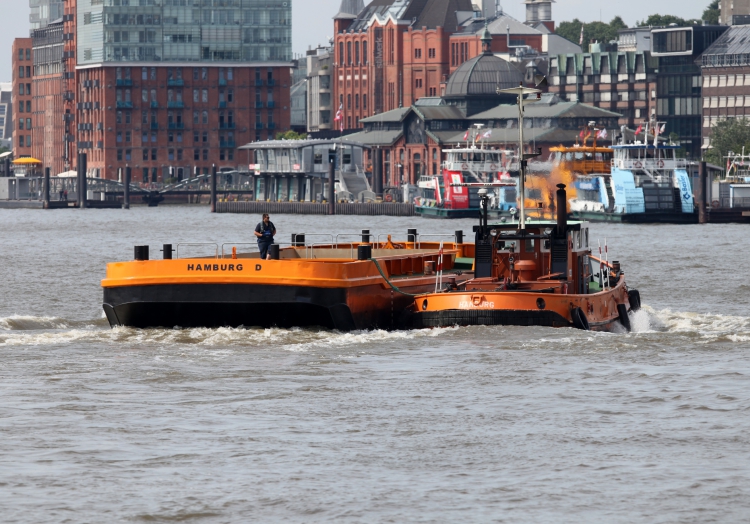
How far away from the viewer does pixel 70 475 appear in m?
19.8

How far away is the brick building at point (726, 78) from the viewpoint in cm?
19275

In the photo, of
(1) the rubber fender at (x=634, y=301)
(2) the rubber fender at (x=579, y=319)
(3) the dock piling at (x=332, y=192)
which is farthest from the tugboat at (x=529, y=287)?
(3) the dock piling at (x=332, y=192)

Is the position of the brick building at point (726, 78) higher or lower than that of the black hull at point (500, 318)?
higher

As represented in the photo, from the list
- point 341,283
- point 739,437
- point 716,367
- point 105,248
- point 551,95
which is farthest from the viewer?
point 551,95

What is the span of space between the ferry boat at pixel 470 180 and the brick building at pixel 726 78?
179ft

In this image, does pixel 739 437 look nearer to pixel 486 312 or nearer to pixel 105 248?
pixel 486 312

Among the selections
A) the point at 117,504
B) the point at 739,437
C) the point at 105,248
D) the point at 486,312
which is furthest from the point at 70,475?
the point at 105,248

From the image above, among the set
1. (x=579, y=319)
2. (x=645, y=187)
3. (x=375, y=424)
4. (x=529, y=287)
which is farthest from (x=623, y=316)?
(x=645, y=187)

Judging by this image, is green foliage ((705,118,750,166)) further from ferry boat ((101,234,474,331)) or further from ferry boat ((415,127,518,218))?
ferry boat ((101,234,474,331))

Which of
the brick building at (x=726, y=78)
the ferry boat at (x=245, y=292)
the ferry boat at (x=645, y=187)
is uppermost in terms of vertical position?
the brick building at (x=726, y=78)

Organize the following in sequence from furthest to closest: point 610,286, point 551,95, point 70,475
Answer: point 551,95 → point 610,286 → point 70,475

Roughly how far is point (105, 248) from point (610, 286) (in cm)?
5092

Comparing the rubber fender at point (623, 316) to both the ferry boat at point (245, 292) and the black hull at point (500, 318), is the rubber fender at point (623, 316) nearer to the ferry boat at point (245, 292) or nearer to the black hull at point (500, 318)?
the black hull at point (500, 318)

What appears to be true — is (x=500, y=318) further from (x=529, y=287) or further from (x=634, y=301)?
(x=634, y=301)
